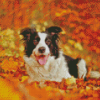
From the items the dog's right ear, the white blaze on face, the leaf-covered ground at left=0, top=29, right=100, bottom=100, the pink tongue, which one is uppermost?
the dog's right ear

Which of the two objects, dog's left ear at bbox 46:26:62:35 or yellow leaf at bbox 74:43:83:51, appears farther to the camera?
yellow leaf at bbox 74:43:83:51

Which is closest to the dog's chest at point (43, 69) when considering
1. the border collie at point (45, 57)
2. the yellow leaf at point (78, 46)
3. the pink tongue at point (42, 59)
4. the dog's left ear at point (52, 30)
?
the border collie at point (45, 57)

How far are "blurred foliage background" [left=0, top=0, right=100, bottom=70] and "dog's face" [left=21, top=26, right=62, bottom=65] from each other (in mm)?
656

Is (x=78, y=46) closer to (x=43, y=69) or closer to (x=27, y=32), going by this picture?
(x=43, y=69)

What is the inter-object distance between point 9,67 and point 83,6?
2777 mm

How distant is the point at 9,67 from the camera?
13.4ft

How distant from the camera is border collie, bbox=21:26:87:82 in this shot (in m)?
3.74

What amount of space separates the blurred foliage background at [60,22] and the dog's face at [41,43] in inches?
25.8

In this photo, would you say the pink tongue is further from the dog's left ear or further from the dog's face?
the dog's left ear

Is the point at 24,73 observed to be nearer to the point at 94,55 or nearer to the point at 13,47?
the point at 13,47

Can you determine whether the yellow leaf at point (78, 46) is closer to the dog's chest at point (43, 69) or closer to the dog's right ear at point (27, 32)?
the dog's chest at point (43, 69)

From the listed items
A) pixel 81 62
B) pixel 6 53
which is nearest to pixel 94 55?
pixel 81 62

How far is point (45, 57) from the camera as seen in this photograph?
3.92 meters

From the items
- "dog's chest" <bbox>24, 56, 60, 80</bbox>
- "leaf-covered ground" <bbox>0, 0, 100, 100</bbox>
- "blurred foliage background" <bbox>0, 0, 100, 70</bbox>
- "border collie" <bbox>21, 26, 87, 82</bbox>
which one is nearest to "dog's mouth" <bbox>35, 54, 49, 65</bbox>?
"border collie" <bbox>21, 26, 87, 82</bbox>
